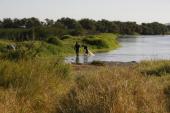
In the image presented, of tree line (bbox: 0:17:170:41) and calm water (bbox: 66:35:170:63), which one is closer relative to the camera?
calm water (bbox: 66:35:170:63)

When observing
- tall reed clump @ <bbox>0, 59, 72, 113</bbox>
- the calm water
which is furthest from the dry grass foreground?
the calm water

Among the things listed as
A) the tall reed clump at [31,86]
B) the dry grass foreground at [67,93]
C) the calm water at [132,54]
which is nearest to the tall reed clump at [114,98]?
the dry grass foreground at [67,93]

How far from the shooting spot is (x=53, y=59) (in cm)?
1382

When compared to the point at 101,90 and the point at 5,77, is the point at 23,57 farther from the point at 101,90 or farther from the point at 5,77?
the point at 101,90

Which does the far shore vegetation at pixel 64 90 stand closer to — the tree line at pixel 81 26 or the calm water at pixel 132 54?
the calm water at pixel 132 54

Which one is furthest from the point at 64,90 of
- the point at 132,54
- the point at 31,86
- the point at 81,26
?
the point at 81,26

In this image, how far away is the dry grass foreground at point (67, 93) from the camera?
28.5ft

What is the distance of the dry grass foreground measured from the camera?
28.5ft

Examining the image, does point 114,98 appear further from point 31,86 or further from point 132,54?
point 132,54

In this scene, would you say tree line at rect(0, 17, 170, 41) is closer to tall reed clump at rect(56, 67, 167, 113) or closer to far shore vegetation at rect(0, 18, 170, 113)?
far shore vegetation at rect(0, 18, 170, 113)

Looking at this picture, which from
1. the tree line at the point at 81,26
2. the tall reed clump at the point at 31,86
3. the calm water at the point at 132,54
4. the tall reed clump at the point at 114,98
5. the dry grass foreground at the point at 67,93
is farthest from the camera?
the tree line at the point at 81,26

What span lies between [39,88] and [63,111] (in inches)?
70.4

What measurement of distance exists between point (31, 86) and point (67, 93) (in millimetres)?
835

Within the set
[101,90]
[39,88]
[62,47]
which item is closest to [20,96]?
[39,88]
